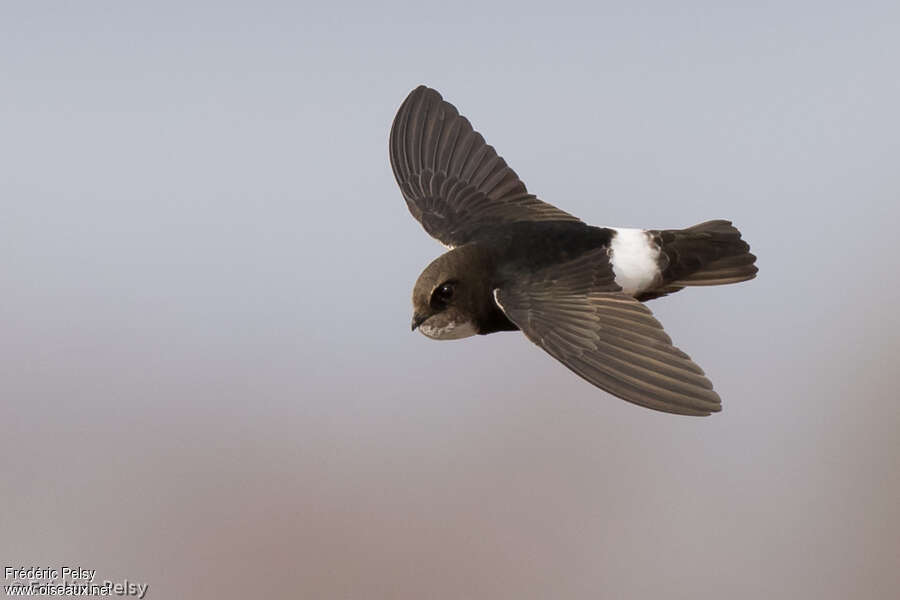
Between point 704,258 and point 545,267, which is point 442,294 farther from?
point 704,258

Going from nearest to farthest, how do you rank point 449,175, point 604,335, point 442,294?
1. point 604,335
2. point 442,294
3. point 449,175

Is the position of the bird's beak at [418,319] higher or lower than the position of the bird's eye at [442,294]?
lower

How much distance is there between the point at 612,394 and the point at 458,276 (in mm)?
830

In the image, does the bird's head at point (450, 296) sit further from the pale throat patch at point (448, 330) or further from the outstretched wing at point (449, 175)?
the outstretched wing at point (449, 175)

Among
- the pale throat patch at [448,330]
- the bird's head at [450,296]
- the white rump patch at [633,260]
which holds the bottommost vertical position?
the pale throat patch at [448,330]

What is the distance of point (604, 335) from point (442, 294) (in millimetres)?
625

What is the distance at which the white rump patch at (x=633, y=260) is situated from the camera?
12.6 feet

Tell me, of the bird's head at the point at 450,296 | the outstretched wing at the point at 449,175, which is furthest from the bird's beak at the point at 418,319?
the outstretched wing at the point at 449,175

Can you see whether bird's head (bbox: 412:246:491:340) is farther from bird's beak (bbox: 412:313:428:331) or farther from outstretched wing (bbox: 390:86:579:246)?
outstretched wing (bbox: 390:86:579:246)

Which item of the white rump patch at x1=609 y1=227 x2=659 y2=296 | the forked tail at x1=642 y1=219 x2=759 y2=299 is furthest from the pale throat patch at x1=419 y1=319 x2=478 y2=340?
the forked tail at x1=642 y1=219 x2=759 y2=299

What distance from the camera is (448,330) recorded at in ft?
12.0

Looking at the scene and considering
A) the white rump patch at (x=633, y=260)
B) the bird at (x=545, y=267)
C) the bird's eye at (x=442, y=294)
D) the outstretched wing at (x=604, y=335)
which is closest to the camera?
the outstretched wing at (x=604, y=335)

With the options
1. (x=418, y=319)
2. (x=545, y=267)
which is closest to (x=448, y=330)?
(x=418, y=319)

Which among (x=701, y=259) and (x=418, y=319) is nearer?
(x=418, y=319)
